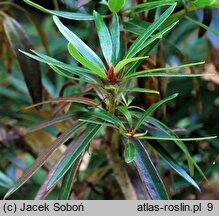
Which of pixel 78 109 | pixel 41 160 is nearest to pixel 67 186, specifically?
pixel 41 160

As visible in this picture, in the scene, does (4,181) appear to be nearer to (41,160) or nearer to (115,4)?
(41,160)

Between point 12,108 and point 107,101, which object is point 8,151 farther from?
point 107,101

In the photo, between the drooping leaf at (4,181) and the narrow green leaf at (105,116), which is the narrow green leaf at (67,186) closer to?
the narrow green leaf at (105,116)

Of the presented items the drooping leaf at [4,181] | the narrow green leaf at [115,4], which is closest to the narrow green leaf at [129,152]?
the narrow green leaf at [115,4]

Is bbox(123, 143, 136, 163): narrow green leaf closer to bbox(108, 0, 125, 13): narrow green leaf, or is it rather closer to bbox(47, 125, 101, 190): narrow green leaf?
bbox(47, 125, 101, 190): narrow green leaf

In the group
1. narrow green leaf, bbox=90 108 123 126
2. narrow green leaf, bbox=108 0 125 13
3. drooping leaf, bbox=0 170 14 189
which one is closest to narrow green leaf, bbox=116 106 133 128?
narrow green leaf, bbox=90 108 123 126

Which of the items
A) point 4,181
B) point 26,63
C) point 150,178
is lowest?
point 4,181
